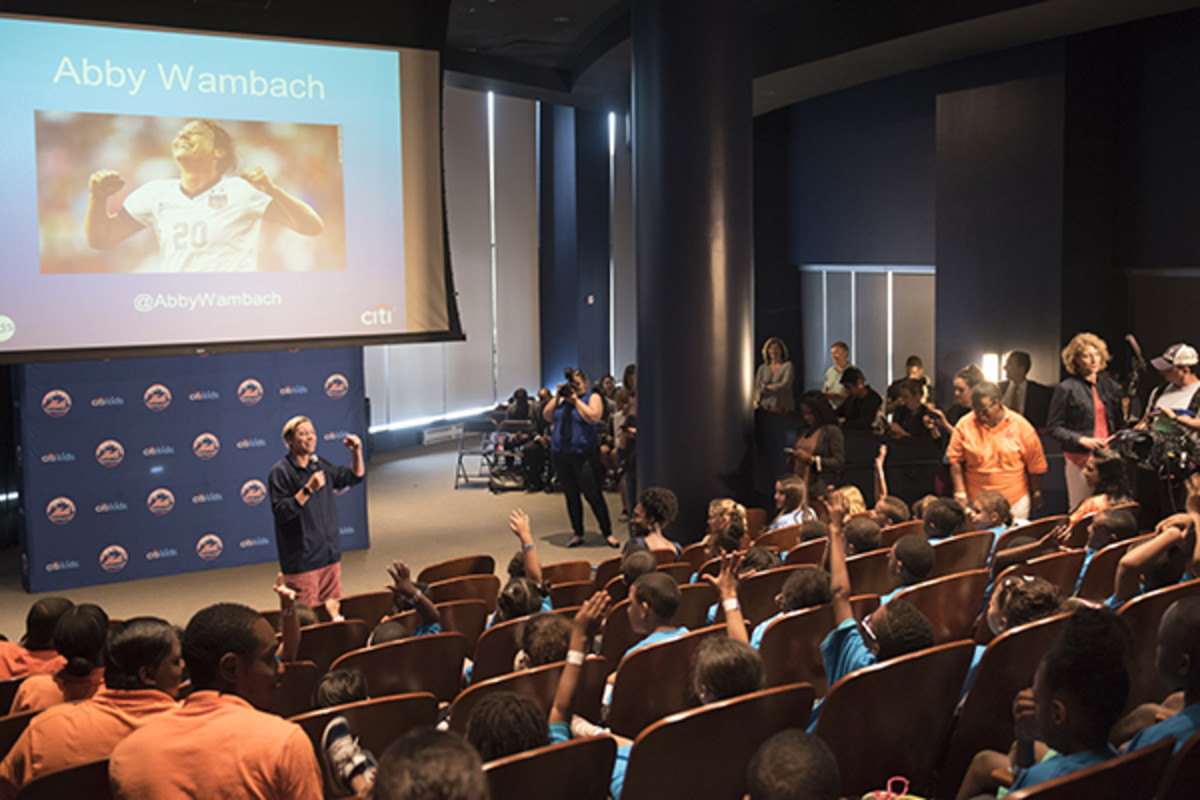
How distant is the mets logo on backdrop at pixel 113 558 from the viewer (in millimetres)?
8445

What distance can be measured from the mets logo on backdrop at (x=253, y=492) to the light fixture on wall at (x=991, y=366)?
22.4ft

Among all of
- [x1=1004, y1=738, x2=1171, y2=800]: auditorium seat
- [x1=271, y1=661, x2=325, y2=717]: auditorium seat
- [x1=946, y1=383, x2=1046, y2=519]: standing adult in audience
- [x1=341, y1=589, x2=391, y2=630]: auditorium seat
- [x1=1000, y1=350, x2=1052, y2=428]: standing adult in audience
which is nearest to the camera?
[x1=1004, y1=738, x2=1171, y2=800]: auditorium seat

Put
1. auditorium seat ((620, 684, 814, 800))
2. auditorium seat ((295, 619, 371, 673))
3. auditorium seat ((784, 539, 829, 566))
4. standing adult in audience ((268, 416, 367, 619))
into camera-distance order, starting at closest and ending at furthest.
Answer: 1. auditorium seat ((620, 684, 814, 800))
2. auditorium seat ((295, 619, 371, 673))
3. auditorium seat ((784, 539, 829, 566))
4. standing adult in audience ((268, 416, 367, 619))

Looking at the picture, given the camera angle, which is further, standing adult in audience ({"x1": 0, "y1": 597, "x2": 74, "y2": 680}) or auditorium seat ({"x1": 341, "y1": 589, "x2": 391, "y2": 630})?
auditorium seat ({"x1": 341, "y1": 589, "x2": 391, "y2": 630})

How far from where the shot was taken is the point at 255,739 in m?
2.22

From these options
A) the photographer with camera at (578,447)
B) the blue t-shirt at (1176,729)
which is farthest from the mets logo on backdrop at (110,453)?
the blue t-shirt at (1176,729)

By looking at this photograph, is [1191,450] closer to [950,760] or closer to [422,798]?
[950,760]

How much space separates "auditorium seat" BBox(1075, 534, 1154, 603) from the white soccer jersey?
20.9ft

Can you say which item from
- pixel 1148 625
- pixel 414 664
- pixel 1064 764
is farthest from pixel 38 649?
pixel 1148 625

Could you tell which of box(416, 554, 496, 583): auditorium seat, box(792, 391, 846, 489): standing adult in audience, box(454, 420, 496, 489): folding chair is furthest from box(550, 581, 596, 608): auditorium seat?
box(454, 420, 496, 489): folding chair

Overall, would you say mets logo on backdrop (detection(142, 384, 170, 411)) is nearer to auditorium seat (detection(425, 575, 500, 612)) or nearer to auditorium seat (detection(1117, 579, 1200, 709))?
auditorium seat (detection(425, 575, 500, 612))

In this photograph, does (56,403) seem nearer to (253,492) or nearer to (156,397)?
(156,397)

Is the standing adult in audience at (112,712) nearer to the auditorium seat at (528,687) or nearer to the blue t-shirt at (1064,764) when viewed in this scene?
the auditorium seat at (528,687)

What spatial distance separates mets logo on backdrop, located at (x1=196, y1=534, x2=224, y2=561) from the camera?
8836 mm
